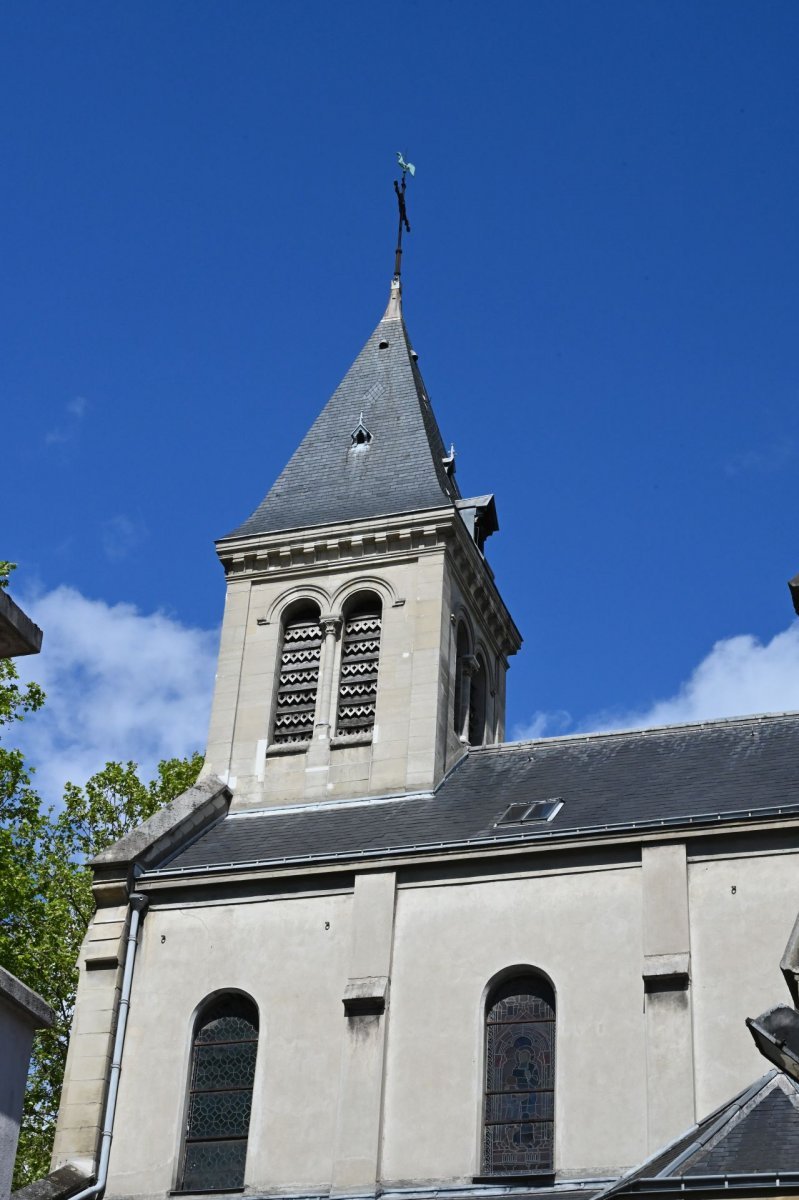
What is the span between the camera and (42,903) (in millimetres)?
31031

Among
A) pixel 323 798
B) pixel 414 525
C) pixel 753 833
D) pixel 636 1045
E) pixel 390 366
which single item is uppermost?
pixel 390 366

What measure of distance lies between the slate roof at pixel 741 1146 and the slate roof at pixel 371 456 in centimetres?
1570

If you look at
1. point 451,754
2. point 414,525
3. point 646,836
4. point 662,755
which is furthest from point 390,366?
point 646,836

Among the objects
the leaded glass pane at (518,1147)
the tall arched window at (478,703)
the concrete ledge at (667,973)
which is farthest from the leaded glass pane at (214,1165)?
the tall arched window at (478,703)

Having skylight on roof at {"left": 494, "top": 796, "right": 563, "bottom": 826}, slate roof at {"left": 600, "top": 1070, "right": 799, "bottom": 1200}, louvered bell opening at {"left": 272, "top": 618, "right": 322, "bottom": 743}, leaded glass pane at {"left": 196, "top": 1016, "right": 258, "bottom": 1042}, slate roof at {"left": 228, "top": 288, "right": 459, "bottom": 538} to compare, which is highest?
slate roof at {"left": 228, "top": 288, "right": 459, "bottom": 538}

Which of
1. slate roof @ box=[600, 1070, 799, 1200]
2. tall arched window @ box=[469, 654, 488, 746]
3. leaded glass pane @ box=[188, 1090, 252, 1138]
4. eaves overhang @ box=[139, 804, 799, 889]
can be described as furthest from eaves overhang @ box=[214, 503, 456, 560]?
slate roof @ box=[600, 1070, 799, 1200]

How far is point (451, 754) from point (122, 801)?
9.29 meters

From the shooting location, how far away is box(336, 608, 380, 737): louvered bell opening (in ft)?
93.3

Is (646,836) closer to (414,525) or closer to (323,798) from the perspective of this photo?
(323,798)

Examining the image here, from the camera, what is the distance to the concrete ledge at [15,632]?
35.7 ft

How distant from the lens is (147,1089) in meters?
23.2

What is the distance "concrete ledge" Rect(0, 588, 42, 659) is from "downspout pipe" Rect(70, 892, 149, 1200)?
13.3 meters

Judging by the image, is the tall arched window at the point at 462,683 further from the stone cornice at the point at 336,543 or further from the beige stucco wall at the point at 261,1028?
the beige stucco wall at the point at 261,1028

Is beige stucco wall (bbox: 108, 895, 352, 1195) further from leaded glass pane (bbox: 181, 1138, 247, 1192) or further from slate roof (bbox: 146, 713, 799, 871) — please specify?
slate roof (bbox: 146, 713, 799, 871)
